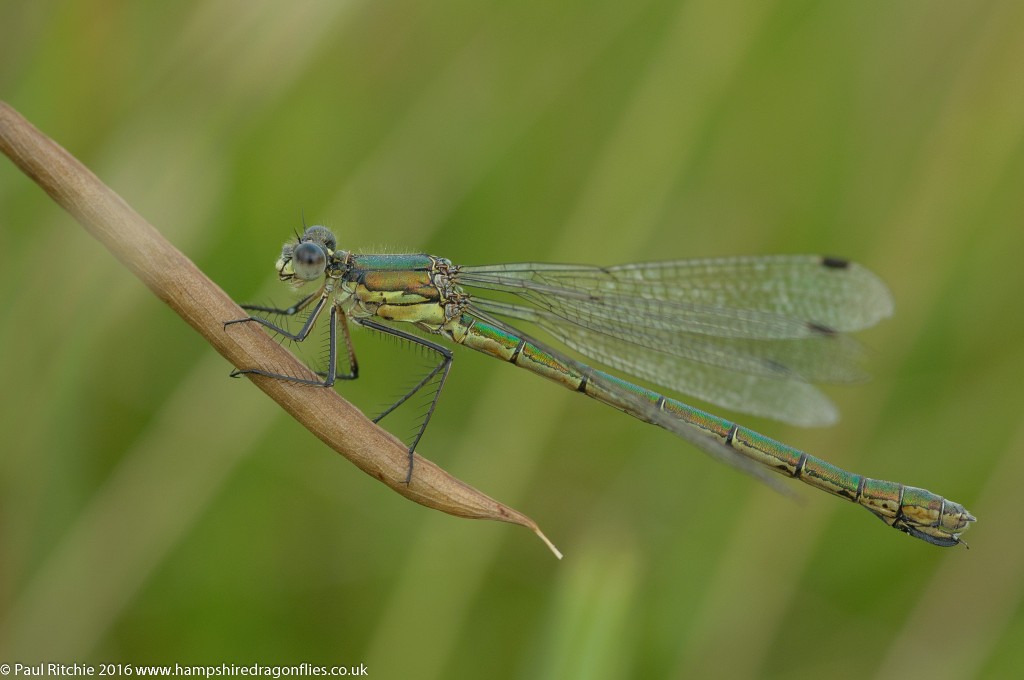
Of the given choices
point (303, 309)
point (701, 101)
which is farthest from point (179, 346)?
point (701, 101)

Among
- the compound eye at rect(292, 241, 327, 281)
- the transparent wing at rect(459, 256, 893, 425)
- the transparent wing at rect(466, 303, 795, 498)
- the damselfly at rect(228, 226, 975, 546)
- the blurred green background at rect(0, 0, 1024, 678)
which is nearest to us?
the transparent wing at rect(466, 303, 795, 498)

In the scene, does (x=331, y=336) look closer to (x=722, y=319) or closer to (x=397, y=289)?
(x=397, y=289)

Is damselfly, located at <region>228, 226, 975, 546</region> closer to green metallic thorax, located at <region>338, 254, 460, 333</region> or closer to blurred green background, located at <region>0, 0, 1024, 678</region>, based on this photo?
green metallic thorax, located at <region>338, 254, 460, 333</region>

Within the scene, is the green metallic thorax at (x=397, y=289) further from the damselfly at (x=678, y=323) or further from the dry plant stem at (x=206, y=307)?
the dry plant stem at (x=206, y=307)

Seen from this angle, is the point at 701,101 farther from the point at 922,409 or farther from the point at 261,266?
the point at 261,266

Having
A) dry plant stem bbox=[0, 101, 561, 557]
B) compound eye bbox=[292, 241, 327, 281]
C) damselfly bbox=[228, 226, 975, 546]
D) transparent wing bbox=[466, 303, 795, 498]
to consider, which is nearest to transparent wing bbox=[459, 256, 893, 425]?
damselfly bbox=[228, 226, 975, 546]
